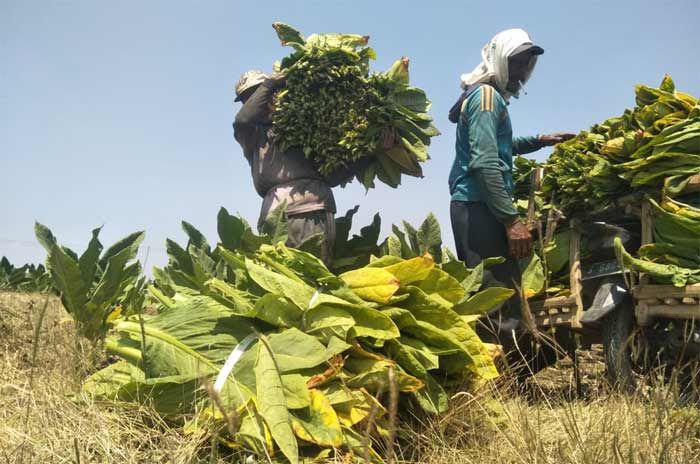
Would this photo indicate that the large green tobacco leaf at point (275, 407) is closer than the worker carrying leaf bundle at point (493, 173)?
Yes

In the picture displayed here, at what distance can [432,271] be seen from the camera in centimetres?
241

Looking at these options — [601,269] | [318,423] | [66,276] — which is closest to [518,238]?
[601,269]

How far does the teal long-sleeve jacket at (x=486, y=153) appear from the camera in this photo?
3234 mm

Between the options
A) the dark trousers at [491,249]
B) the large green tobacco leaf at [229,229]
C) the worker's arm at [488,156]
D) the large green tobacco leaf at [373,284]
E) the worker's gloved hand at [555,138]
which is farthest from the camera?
the worker's gloved hand at [555,138]

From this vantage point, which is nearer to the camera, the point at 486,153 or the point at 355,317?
the point at 355,317

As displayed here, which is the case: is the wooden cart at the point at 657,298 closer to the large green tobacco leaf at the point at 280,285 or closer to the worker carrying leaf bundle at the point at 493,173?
the worker carrying leaf bundle at the point at 493,173

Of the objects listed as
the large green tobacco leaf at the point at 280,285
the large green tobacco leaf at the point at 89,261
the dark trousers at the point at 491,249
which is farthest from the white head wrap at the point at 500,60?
the large green tobacco leaf at the point at 89,261

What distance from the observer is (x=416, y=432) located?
6.98 feet

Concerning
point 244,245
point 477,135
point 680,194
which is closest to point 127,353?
point 244,245

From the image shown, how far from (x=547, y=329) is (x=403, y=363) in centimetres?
178

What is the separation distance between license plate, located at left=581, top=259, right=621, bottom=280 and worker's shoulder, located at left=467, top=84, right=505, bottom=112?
3.49 feet

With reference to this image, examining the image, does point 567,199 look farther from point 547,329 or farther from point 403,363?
point 403,363

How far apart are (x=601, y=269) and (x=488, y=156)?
3.19ft

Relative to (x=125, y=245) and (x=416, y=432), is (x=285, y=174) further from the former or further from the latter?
(x=416, y=432)
